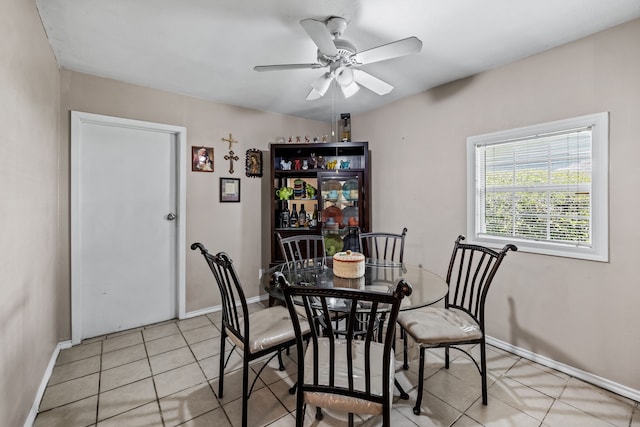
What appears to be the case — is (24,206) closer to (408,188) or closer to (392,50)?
(392,50)

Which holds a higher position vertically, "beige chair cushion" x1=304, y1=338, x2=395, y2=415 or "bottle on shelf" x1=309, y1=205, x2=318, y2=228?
"bottle on shelf" x1=309, y1=205, x2=318, y2=228

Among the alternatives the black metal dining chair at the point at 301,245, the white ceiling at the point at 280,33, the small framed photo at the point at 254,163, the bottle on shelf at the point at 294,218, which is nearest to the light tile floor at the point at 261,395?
the black metal dining chair at the point at 301,245

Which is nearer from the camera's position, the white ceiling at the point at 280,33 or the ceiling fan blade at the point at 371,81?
the white ceiling at the point at 280,33

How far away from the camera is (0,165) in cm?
125

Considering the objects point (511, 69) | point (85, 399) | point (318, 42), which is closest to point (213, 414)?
point (85, 399)

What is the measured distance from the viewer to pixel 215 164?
3242 millimetres

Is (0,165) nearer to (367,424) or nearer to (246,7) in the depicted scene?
(246,7)

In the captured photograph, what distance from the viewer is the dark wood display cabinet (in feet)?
11.3

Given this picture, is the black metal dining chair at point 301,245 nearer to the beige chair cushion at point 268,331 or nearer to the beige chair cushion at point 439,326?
the beige chair cushion at point 268,331

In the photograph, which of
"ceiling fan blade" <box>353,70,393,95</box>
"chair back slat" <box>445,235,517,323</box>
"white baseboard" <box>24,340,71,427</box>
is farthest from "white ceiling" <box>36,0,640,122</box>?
"white baseboard" <box>24,340,71,427</box>

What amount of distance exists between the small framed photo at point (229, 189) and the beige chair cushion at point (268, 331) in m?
1.74

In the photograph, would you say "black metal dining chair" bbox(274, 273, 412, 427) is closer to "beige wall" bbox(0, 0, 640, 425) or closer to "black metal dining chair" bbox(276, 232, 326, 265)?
"black metal dining chair" bbox(276, 232, 326, 265)

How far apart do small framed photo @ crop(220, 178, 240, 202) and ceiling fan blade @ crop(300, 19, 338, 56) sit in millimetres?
1994

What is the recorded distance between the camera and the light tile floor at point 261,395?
1.67 meters
